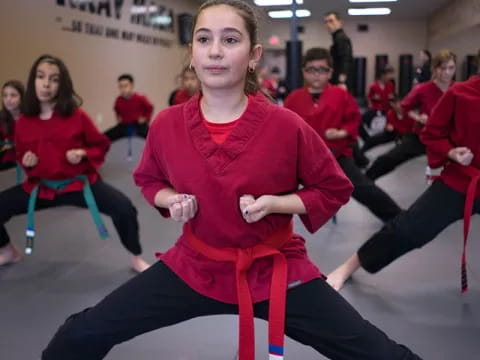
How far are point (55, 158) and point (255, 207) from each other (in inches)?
61.7

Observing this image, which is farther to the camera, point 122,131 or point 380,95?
point 122,131

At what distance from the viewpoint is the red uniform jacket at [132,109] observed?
19.8 ft

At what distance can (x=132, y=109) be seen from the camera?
19.8 ft

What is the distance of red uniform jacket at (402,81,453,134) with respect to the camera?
11.1 ft

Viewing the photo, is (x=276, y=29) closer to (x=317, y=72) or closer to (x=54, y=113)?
(x=317, y=72)

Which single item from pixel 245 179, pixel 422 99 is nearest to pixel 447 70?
pixel 422 99

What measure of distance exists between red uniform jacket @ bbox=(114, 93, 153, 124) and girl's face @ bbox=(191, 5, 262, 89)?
4.99 m

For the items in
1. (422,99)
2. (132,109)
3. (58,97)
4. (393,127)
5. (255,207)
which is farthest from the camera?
(132,109)

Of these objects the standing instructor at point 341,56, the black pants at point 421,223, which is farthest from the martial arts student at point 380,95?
the black pants at point 421,223

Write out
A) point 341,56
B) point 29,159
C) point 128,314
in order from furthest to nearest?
1. point 341,56
2. point 29,159
3. point 128,314

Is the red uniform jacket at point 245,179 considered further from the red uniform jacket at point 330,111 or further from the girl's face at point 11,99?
the girl's face at point 11,99

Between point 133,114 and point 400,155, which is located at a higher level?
point 133,114

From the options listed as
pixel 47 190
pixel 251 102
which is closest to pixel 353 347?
pixel 251 102

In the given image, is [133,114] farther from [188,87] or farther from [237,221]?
[237,221]
